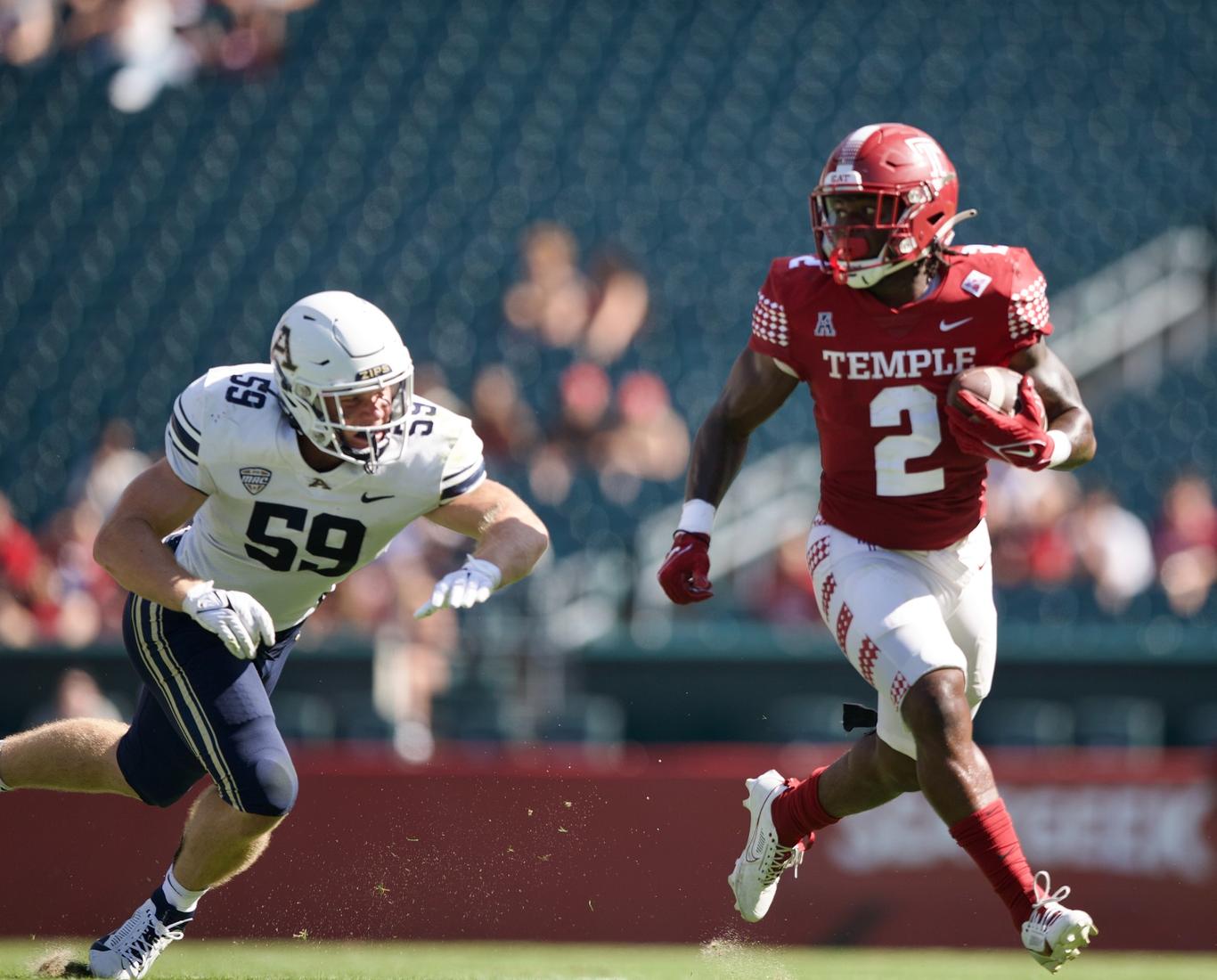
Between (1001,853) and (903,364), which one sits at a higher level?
(903,364)

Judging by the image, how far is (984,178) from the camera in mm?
12570

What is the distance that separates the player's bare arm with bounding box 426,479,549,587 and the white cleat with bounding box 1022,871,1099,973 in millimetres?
1526

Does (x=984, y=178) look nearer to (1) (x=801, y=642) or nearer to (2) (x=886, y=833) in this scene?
(1) (x=801, y=642)

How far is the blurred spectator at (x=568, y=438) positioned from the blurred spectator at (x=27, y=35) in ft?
15.1

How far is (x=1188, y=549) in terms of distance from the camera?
32.9 ft

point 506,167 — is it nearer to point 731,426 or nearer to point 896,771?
point 731,426

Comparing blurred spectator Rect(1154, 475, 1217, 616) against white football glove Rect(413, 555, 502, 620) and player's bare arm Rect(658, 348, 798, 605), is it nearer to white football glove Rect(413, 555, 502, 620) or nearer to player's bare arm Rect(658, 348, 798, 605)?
player's bare arm Rect(658, 348, 798, 605)

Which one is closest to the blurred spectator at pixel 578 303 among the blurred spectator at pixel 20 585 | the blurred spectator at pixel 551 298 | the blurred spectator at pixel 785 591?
the blurred spectator at pixel 551 298

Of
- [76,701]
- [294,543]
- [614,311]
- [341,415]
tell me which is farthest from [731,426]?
[614,311]

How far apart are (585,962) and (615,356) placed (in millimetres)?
5378

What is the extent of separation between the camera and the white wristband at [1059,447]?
4.43 meters

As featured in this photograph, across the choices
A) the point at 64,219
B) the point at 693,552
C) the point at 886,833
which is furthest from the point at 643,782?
the point at 64,219

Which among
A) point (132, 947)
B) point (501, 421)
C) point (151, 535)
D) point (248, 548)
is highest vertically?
point (151, 535)

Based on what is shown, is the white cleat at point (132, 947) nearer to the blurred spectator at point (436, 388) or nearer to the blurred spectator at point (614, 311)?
the blurred spectator at point (436, 388)
